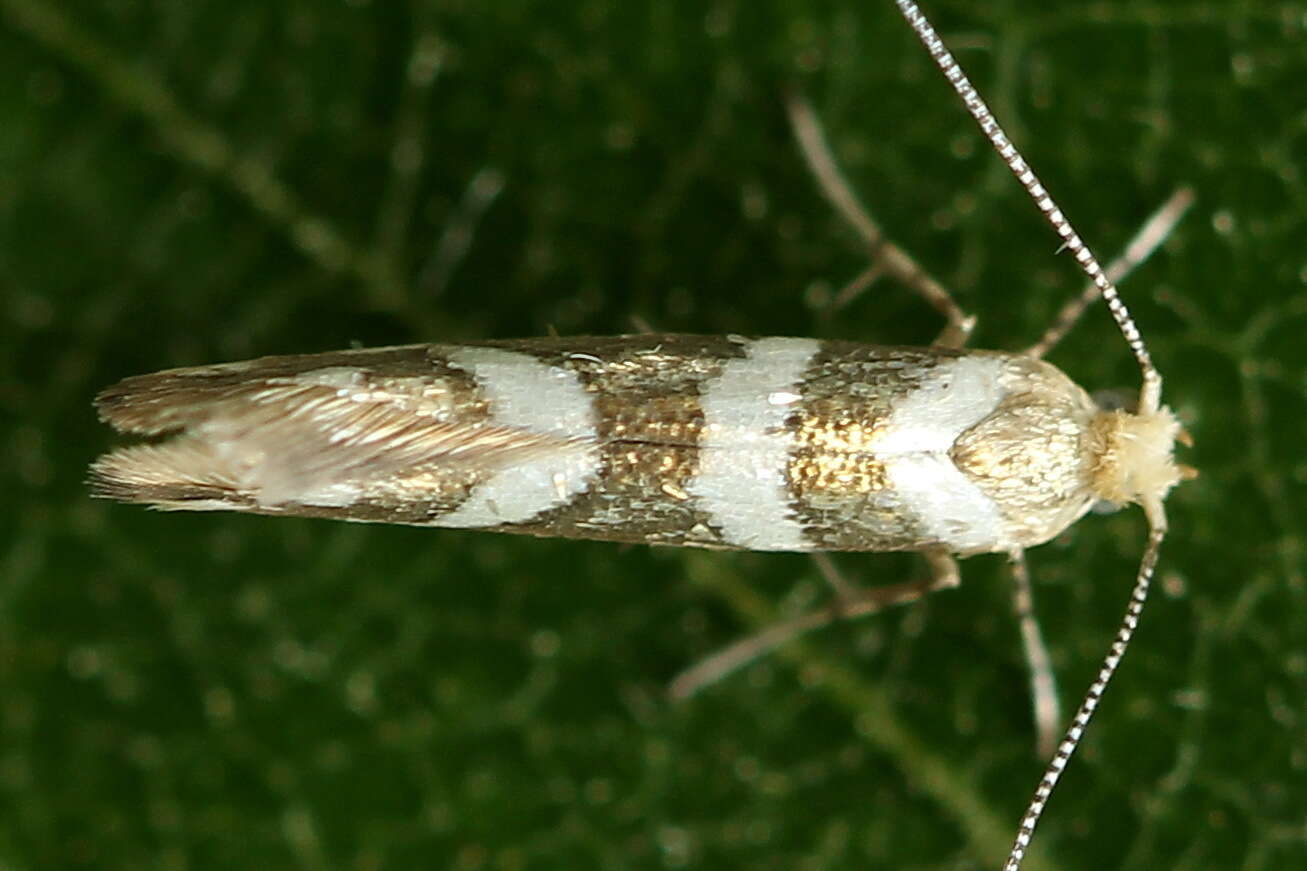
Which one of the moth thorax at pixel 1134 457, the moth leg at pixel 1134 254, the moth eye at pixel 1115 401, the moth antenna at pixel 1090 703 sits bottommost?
the moth antenna at pixel 1090 703

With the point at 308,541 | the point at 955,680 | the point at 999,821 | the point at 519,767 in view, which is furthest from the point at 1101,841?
the point at 308,541

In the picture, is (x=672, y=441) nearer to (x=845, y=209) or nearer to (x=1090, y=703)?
(x=845, y=209)

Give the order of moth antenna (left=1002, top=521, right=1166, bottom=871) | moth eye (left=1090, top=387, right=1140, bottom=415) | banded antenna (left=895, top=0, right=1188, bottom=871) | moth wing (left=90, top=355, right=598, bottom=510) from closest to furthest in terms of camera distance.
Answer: moth wing (left=90, top=355, right=598, bottom=510) → banded antenna (left=895, top=0, right=1188, bottom=871) → moth antenna (left=1002, top=521, right=1166, bottom=871) → moth eye (left=1090, top=387, right=1140, bottom=415)

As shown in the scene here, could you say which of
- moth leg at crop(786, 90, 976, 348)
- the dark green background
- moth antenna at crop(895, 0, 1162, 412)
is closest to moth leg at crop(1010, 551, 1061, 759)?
the dark green background

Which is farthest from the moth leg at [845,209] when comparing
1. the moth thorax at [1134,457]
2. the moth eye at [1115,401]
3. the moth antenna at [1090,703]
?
the moth antenna at [1090,703]

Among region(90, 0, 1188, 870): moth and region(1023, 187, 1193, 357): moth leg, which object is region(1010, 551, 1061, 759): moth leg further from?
region(1023, 187, 1193, 357): moth leg

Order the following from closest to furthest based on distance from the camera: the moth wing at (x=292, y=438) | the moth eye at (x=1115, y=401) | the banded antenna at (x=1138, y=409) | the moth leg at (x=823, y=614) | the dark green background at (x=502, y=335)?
the moth wing at (x=292, y=438) → the banded antenna at (x=1138, y=409) → the moth eye at (x=1115, y=401) → the moth leg at (x=823, y=614) → the dark green background at (x=502, y=335)

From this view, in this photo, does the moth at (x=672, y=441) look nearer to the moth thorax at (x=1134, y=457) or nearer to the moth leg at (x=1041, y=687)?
the moth thorax at (x=1134, y=457)
